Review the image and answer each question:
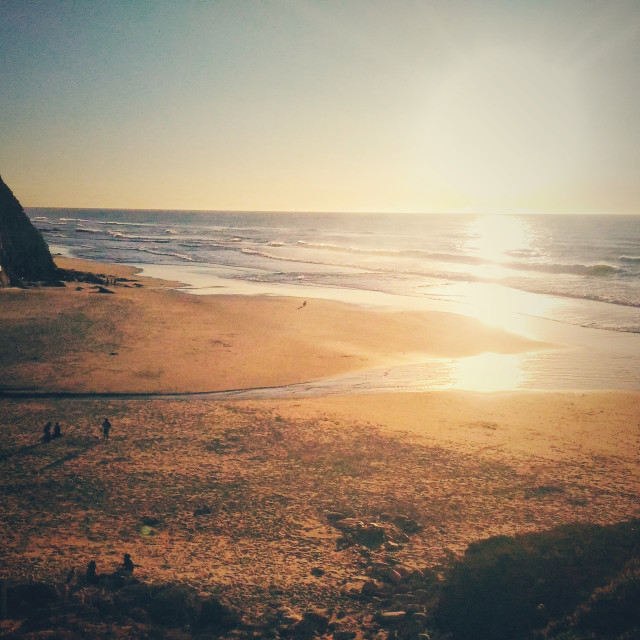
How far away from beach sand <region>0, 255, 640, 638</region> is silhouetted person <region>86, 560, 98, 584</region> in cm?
34

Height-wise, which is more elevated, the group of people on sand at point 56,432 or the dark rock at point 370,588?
the group of people on sand at point 56,432

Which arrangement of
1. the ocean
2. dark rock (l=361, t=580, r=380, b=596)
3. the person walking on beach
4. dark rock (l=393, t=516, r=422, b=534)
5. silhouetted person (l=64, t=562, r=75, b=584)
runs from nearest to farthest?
silhouetted person (l=64, t=562, r=75, b=584)
dark rock (l=361, t=580, r=380, b=596)
dark rock (l=393, t=516, r=422, b=534)
the person walking on beach
the ocean

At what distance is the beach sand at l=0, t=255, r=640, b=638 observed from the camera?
6.12 m

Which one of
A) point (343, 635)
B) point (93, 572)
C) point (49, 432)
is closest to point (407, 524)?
point (343, 635)

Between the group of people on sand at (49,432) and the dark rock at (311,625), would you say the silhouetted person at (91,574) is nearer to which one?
the dark rock at (311,625)

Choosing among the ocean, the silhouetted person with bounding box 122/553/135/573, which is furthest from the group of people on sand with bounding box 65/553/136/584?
the ocean

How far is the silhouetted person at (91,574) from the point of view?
5574mm

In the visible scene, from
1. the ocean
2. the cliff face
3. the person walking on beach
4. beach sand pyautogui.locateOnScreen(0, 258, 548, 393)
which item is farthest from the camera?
the cliff face

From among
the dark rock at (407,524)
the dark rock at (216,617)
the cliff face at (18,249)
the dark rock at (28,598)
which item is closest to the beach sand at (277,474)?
the dark rock at (407,524)

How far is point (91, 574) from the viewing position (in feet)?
18.4

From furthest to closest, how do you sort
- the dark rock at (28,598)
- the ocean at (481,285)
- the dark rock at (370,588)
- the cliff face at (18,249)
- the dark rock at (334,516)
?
the cliff face at (18,249)
the ocean at (481,285)
the dark rock at (334,516)
the dark rock at (370,588)
the dark rock at (28,598)

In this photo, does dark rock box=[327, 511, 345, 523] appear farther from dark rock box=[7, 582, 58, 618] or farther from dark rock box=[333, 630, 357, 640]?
dark rock box=[7, 582, 58, 618]

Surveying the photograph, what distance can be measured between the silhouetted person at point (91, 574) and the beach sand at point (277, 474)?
0.34 meters

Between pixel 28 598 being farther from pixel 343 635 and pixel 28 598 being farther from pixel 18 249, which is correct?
pixel 18 249
